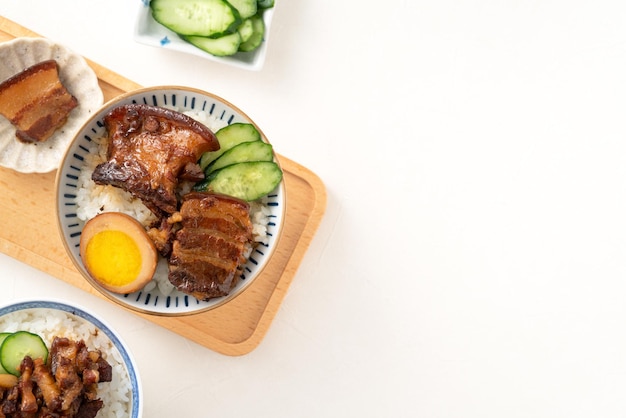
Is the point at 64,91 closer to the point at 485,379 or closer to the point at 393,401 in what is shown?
the point at 393,401

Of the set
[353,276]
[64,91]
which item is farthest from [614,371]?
[64,91]

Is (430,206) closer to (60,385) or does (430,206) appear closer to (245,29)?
(245,29)

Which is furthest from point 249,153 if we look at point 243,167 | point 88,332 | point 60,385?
point 60,385

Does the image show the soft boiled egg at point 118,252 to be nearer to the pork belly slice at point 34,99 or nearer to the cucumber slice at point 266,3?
the pork belly slice at point 34,99

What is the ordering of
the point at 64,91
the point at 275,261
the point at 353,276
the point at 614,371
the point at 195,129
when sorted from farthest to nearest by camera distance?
1. the point at 614,371
2. the point at 353,276
3. the point at 275,261
4. the point at 64,91
5. the point at 195,129

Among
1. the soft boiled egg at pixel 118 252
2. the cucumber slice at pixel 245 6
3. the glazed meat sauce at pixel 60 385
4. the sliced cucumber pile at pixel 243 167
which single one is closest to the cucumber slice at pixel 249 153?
the sliced cucumber pile at pixel 243 167

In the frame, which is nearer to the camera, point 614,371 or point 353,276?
point 353,276

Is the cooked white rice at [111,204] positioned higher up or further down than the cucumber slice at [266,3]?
further down
